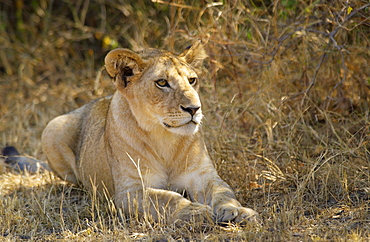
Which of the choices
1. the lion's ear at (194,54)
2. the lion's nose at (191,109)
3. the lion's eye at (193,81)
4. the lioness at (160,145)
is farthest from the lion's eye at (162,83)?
the lion's ear at (194,54)

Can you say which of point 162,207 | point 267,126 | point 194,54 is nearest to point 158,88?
point 194,54

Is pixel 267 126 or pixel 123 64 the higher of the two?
pixel 123 64

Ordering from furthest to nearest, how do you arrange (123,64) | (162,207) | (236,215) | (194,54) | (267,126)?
(267,126) → (194,54) → (123,64) → (162,207) → (236,215)

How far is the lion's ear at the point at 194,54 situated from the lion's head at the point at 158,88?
0.13 meters

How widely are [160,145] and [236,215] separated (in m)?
0.91

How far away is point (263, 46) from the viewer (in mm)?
5215

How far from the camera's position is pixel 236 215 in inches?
133

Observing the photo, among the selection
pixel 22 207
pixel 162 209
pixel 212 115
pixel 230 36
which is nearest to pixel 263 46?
pixel 230 36

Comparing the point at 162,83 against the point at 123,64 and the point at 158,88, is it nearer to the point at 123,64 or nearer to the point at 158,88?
the point at 158,88

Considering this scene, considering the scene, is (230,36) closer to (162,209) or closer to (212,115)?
(212,115)

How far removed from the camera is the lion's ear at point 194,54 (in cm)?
424

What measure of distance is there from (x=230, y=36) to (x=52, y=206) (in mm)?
2459

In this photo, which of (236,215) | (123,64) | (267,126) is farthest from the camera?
(267,126)

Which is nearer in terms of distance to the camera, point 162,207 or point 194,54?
point 162,207
